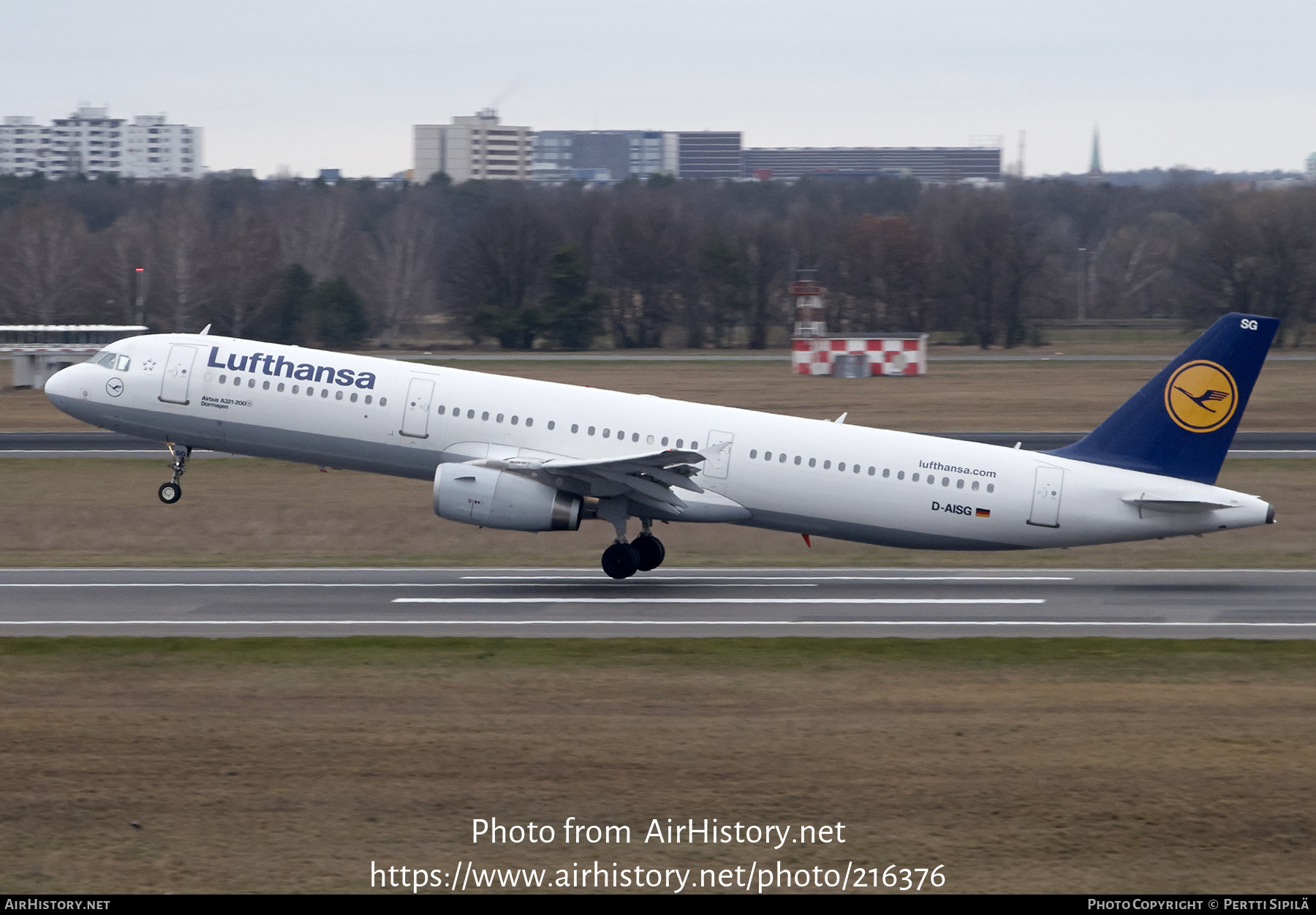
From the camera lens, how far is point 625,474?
27172 mm

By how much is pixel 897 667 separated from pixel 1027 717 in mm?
3011

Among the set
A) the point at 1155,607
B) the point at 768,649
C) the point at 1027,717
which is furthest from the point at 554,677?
the point at 1155,607

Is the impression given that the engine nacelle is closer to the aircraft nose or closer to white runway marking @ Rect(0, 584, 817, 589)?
white runway marking @ Rect(0, 584, 817, 589)

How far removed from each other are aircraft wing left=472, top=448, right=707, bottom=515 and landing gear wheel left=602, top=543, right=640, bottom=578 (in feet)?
3.51

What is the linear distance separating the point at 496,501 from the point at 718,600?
4494mm

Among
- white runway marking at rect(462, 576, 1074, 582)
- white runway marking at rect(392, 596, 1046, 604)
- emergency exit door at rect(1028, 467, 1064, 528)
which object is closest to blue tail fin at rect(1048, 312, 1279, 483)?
emergency exit door at rect(1028, 467, 1064, 528)

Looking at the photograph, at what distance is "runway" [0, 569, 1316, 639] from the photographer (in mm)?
23375

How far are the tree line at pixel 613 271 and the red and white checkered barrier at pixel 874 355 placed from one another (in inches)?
964

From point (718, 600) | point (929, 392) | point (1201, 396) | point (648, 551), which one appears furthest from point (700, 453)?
point (929, 392)

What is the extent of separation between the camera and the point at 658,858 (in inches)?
497

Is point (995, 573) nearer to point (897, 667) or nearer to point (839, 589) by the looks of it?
point (839, 589)

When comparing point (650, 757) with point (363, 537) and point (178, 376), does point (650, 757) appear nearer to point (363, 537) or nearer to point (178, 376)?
point (178, 376)

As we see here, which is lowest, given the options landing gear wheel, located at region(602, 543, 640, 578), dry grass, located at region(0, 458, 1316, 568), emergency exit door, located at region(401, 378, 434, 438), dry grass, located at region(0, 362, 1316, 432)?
dry grass, located at region(0, 458, 1316, 568)

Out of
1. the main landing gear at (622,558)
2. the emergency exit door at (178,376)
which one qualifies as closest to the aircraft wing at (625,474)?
the main landing gear at (622,558)
